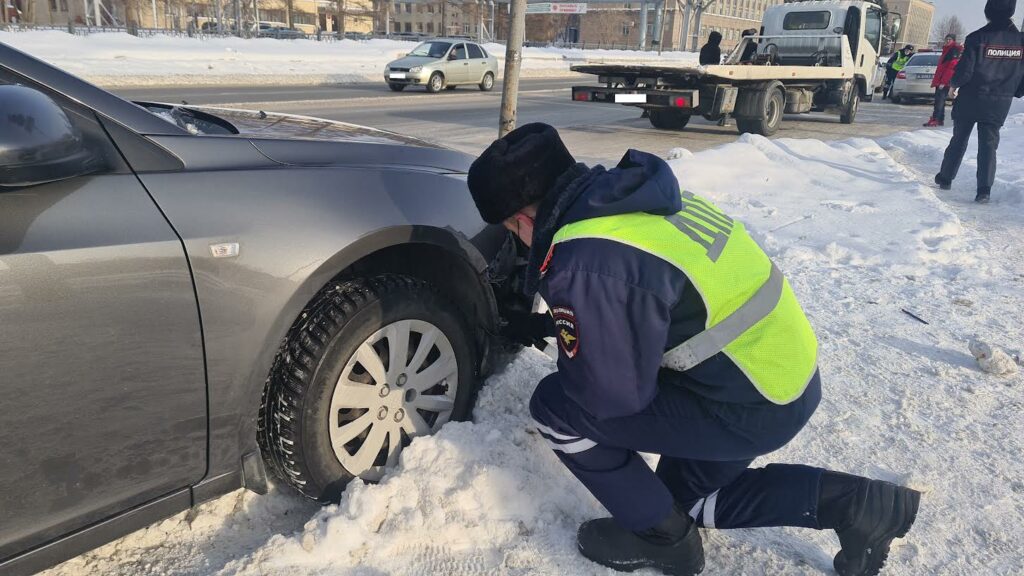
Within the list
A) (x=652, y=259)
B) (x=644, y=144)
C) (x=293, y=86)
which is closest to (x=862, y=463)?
(x=652, y=259)

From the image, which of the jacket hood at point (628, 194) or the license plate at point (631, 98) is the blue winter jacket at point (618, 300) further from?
the license plate at point (631, 98)

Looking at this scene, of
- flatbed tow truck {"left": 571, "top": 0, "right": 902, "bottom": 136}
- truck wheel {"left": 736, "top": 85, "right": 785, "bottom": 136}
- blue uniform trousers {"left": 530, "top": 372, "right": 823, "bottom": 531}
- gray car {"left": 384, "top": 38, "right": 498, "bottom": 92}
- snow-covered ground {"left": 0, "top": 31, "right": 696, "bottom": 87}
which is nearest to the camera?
blue uniform trousers {"left": 530, "top": 372, "right": 823, "bottom": 531}

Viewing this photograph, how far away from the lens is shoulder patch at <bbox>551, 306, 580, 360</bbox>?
1.83 m

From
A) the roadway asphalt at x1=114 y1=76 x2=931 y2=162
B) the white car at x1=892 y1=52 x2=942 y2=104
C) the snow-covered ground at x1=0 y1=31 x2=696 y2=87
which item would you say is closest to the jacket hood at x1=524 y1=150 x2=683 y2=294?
the roadway asphalt at x1=114 y1=76 x2=931 y2=162

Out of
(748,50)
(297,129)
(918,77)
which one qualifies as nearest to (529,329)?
(297,129)

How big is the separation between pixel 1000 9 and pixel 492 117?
28.3 feet

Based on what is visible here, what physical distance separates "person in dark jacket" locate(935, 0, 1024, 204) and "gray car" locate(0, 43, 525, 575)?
22.7 ft

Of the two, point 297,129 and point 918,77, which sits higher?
point 918,77

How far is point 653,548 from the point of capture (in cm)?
219

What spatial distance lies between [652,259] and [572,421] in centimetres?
58

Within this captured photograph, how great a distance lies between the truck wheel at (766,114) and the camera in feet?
40.8

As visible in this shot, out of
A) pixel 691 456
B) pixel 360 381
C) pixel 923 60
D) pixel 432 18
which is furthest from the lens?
pixel 432 18

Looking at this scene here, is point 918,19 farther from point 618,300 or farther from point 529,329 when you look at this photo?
point 618,300

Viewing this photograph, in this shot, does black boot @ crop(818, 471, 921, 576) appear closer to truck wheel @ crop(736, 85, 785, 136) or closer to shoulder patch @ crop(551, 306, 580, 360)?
shoulder patch @ crop(551, 306, 580, 360)
